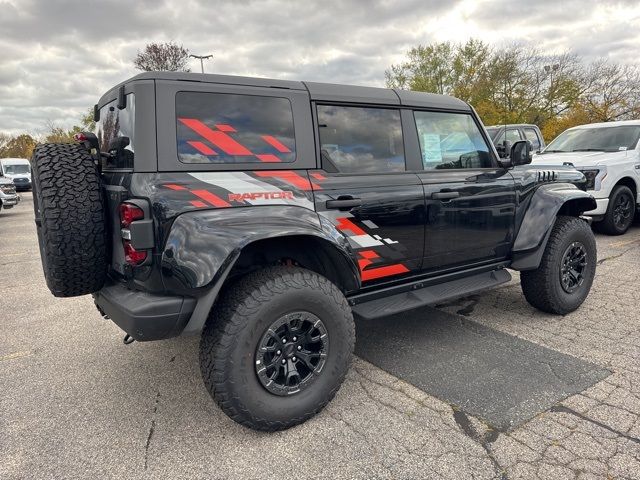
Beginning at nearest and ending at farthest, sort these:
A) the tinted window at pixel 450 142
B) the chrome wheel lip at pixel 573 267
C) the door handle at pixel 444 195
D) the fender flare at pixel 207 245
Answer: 1. the fender flare at pixel 207 245
2. the door handle at pixel 444 195
3. the tinted window at pixel 450 142
4. the chrome wheel lip at pixel 573 267

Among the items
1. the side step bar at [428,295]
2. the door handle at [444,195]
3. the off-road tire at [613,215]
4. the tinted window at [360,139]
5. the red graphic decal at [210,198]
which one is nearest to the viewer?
the red graphic decal at [210,198]

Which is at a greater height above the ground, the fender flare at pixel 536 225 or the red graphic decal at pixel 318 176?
the red graphic decal at pixel 318 176

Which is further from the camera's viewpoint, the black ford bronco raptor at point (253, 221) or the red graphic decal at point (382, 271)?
the red graphic decal at point (382, 271)

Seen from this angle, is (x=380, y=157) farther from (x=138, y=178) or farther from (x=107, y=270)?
(x=107, y=270)

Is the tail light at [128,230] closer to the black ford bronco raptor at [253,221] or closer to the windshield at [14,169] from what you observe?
the black ford bronco raptor at [253,221]

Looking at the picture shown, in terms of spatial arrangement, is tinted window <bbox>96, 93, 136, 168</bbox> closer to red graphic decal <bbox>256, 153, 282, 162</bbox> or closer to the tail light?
the tail light

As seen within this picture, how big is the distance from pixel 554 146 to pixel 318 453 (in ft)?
26.2

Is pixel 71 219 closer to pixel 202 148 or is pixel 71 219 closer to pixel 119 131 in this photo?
pixel 119 131

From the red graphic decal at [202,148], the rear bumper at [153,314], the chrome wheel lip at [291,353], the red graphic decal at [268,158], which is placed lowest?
the chrome wheel lip at [291,353]

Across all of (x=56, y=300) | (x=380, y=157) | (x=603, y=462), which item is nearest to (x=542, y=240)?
(x=380, y=157)

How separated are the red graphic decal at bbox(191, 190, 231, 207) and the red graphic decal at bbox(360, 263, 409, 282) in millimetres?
1019

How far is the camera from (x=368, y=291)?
2947 mm

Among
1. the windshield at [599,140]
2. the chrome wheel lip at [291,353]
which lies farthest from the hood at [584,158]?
the chrome wheel lip at [291,353]

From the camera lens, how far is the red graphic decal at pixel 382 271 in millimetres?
2842
